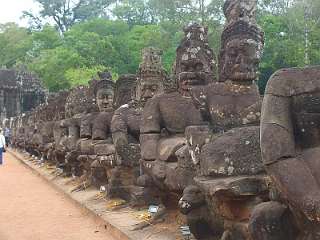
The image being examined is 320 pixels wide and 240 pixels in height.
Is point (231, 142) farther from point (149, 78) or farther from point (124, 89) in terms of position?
point (124, 89)

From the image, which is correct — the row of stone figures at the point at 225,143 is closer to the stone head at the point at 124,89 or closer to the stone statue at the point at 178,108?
the stone statue at the point at 178,108

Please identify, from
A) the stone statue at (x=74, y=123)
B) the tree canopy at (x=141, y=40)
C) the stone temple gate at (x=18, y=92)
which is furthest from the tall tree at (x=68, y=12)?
the stone statue at (x=74, y=123)

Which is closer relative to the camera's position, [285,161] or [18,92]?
[285,161]

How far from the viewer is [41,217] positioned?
872cm

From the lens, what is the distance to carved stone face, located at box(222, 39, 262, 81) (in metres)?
5.40

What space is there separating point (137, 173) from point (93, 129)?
2.18 metres

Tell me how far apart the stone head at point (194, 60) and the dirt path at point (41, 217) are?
2.11 meters

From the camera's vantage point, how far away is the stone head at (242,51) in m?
5.41

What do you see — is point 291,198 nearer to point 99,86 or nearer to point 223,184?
point 223,184

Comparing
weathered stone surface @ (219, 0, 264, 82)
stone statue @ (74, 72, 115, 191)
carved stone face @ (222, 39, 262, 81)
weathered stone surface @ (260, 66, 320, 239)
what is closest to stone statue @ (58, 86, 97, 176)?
stone statue @ (74, 72, 115, 191)

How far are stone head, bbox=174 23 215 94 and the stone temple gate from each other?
4139 centimetres

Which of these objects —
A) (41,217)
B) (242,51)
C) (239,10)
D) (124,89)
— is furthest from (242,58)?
(124,89)

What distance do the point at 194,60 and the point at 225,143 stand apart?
7.08 ft

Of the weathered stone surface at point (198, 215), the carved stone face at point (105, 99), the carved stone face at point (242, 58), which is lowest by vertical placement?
the weathered stone surface at point (198, 215)
